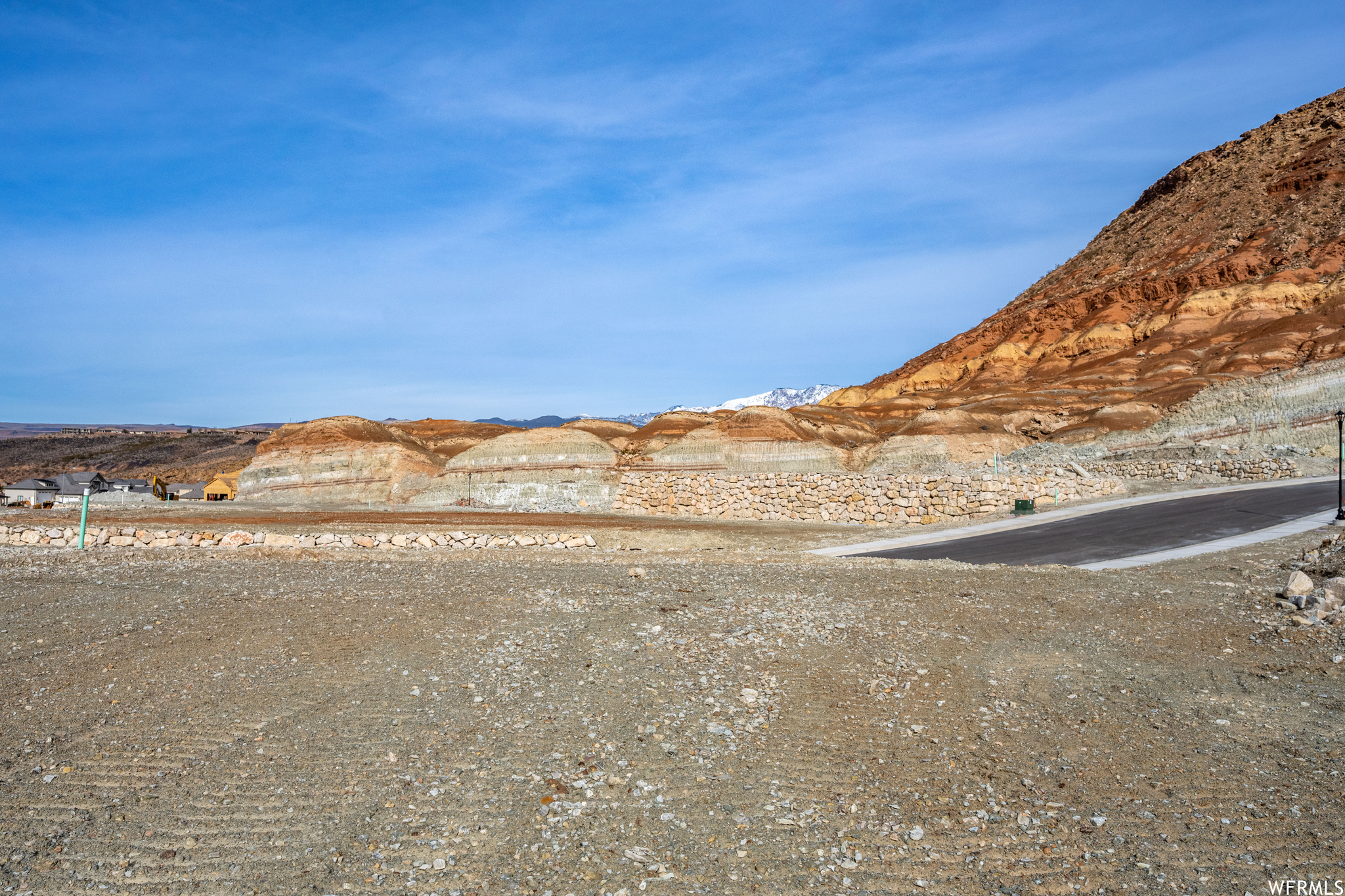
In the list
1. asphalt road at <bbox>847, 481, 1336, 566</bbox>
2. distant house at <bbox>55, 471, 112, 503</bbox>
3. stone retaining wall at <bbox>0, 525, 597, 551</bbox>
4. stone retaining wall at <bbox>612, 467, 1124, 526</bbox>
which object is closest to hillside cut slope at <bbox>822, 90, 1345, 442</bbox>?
stone retaining wall at <bbox>612, 467, 1124, 526</bbox>

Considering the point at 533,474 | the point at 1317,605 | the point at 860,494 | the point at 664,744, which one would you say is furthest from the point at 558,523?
the point at 1317,605

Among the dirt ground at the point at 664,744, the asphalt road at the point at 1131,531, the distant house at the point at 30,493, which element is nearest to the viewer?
the dirt ground at the point at 664,744

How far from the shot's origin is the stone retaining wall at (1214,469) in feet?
107

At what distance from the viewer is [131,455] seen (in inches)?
4063

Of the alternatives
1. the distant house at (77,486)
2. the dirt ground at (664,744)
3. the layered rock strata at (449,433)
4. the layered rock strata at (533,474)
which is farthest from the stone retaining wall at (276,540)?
the distant house at (77,486)

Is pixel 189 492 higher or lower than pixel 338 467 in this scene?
lower

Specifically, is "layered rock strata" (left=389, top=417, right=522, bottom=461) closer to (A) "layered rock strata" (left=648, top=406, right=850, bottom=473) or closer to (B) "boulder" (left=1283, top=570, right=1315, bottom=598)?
(A) "layered rock strata" (left=648, top=406, right=850, bottom=473)

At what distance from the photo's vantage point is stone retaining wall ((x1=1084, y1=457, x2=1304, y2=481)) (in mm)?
32750

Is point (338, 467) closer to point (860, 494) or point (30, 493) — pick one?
point (30, 493)

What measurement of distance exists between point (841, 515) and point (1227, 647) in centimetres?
1888

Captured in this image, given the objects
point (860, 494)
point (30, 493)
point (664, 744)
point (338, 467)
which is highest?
point (338, 467)

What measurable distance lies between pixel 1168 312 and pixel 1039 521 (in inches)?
2386

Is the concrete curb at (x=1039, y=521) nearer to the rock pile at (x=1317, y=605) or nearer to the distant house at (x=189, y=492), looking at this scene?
the rock pile at (x=1317, y=605)

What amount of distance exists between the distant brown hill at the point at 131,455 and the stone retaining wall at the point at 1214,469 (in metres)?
72.6
